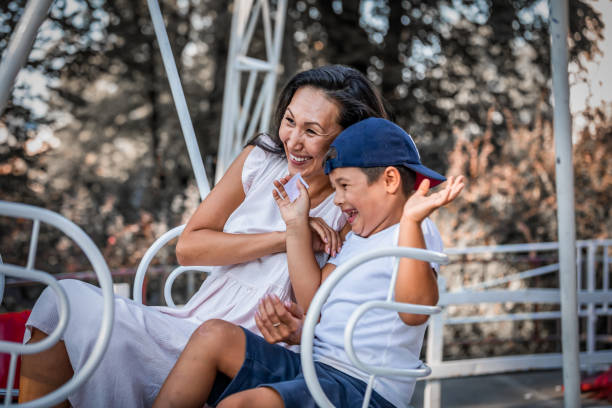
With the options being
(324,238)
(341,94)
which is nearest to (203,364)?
(324,238)

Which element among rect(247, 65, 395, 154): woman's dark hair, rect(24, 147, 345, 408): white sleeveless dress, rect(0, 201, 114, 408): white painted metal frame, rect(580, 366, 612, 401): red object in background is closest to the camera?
rect(0, 201, 114, 408): white painted metal frame

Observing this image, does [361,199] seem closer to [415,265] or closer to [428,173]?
[428,173]

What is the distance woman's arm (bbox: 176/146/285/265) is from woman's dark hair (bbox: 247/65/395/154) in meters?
0.15

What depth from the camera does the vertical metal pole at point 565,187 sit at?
1.85 m

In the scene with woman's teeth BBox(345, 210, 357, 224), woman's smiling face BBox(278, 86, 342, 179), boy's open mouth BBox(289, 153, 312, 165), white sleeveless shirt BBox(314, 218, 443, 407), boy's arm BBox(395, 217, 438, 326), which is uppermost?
woman's smiling face BBox(278, 86, 342, 179)

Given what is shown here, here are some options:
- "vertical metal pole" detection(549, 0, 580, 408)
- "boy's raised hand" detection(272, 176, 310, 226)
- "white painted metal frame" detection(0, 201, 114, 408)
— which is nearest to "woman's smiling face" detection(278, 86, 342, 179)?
"boy's raised hand" detection(272, 176, 310, 226)

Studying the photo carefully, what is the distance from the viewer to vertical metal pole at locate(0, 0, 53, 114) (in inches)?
48.9

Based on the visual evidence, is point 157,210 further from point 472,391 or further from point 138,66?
point 472,391

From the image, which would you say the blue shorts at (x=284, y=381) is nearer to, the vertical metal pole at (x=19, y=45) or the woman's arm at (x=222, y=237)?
the woman's arm at (x=222, y=237)

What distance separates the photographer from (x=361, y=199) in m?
1.64

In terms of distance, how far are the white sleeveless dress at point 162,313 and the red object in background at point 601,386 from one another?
3.01 meters

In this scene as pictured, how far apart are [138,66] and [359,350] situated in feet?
26.9

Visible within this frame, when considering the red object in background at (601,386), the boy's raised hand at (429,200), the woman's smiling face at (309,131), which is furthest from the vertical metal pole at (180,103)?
the red object in background at (601,386)

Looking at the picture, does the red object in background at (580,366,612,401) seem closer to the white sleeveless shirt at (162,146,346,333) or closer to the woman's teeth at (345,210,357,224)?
the white sleeveless shirt at (162,146,346,333)
